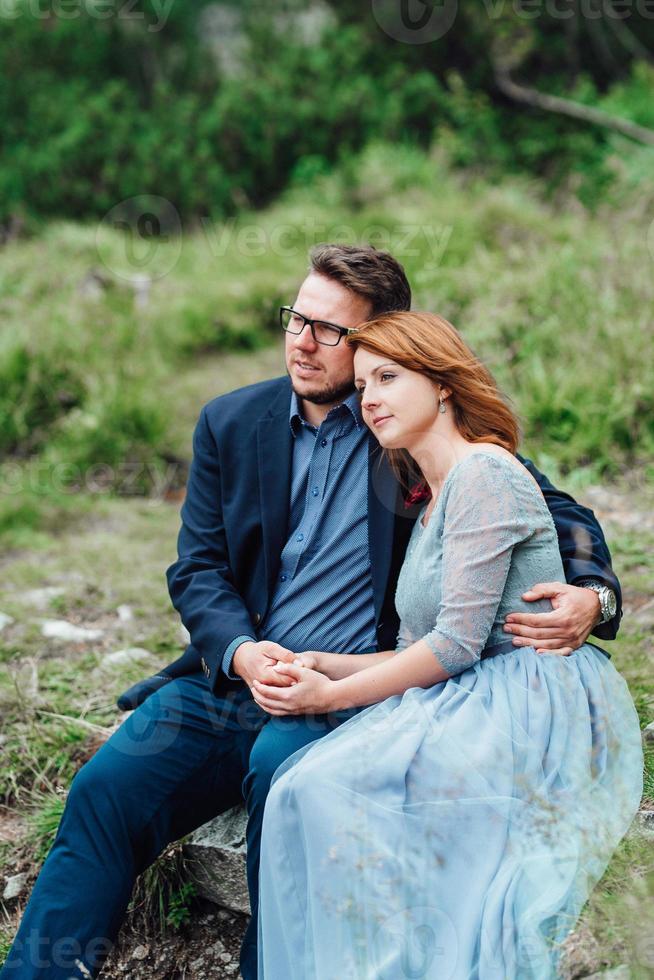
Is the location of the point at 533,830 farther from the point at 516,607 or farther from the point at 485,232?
the point at 485,232

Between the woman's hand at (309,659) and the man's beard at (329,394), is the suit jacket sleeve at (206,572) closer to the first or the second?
the woman's hand at (309,659)

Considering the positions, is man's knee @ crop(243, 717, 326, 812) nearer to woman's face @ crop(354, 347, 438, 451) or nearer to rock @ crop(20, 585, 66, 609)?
woman's face @ crop(354, 347, 438, 451)

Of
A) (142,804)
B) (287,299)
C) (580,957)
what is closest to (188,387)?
(287,299)

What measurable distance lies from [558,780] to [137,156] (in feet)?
38.9

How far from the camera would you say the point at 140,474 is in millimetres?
6352

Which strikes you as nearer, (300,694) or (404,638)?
(300,694)

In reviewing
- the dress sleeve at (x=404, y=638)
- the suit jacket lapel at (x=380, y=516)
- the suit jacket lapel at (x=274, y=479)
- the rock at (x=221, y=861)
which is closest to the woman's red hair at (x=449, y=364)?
the suit jacket lapel at (x=380, y=516)

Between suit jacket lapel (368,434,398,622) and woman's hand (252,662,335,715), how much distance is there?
35 cm

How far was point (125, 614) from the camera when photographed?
175 inches

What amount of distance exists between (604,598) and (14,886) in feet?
6.55

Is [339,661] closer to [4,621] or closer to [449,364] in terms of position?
[449,364]

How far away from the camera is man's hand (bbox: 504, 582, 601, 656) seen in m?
2.46

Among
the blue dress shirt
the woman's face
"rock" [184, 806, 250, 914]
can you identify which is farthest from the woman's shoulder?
"rock" [184, 806, 250, 914]

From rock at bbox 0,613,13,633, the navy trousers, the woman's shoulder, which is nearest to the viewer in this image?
the navy trousers
